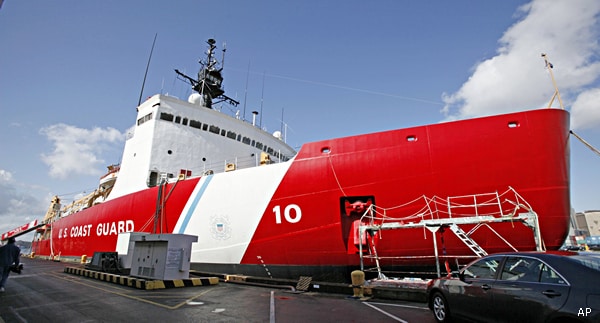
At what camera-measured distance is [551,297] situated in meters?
3.12

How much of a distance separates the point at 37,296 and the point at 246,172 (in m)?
6.24

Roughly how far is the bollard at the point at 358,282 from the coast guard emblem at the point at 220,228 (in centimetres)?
460

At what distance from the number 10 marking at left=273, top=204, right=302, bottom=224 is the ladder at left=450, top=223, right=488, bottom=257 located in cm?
410

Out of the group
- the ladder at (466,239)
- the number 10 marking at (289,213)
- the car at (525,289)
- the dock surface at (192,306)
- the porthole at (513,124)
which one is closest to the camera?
the car at (525,289)

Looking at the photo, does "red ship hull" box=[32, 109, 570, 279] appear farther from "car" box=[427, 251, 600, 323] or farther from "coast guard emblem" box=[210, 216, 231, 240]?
"car" box=[427, 251, 600, 323]

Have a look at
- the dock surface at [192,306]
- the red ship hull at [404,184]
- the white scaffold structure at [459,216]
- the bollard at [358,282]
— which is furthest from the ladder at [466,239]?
the bollard at [358,282]

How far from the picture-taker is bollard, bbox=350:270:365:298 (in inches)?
303

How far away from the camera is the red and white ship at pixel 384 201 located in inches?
283

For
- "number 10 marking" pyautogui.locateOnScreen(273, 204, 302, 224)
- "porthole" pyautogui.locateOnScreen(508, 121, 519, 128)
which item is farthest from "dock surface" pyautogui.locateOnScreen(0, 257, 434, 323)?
"porthole" pyautogui.locateOnScreen(508, 121, 519, 128)

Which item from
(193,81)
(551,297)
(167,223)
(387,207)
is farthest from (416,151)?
(193,81)

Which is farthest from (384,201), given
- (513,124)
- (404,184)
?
(513,124)

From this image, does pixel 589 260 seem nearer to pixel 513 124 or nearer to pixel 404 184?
pixel 404 184

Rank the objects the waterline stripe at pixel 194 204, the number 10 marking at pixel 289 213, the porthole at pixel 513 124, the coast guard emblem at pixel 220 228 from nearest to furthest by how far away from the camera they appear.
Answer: the porthole at pixel 513 124, the number 10 marking at pixel 289 213, the coast guard emblem at pixel 220 228, the waterline stripe at pixel 194 204

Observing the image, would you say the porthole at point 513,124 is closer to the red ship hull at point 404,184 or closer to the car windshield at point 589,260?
the red ship hull at point 404,184
